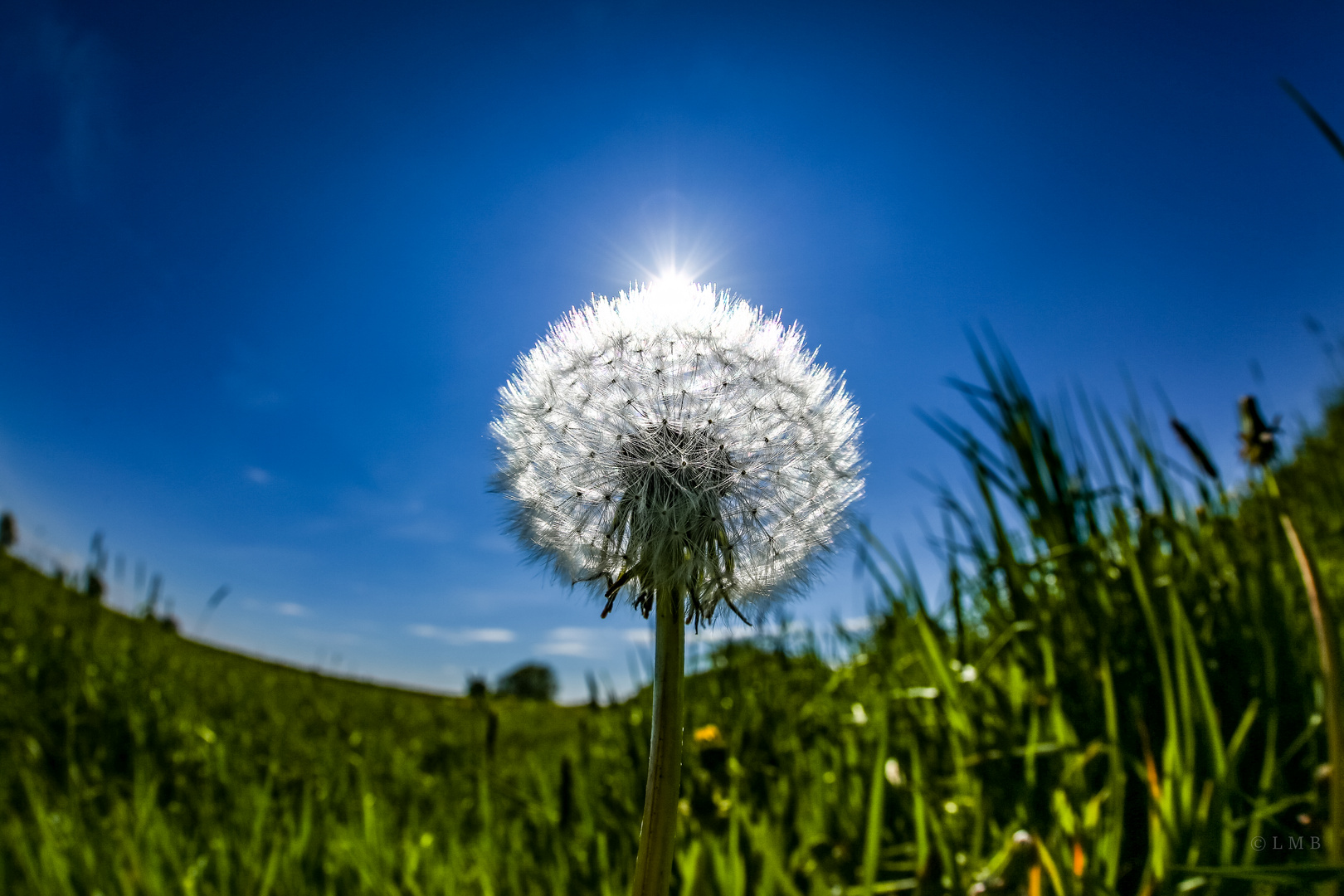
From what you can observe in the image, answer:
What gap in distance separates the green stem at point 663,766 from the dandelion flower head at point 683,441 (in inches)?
17.4

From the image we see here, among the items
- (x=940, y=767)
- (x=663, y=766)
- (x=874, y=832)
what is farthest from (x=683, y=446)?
(x=940, y=767)

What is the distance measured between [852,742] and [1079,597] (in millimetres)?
939

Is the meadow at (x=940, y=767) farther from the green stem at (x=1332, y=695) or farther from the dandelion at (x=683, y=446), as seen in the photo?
the dandelion at (x=683, y=446)

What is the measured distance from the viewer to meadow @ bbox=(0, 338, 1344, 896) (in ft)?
5.52

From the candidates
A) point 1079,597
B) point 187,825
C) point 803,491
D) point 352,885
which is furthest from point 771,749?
point 187,825

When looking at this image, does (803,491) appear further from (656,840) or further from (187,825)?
(187,825)

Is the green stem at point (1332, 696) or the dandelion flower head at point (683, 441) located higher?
the dandelion flower head at point (683, 441)

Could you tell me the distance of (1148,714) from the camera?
2199 millimetres

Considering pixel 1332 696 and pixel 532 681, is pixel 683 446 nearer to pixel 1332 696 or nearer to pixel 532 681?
pixel 1332 696

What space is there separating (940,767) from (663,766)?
7.19 feet

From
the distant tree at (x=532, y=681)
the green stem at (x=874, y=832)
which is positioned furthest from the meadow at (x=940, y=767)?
the distant tree at (x=532, y=681)

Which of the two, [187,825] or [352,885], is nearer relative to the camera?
[352,885]

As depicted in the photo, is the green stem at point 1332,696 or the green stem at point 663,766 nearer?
the green stem at point 663,766

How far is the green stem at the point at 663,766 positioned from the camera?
645 millimetres
